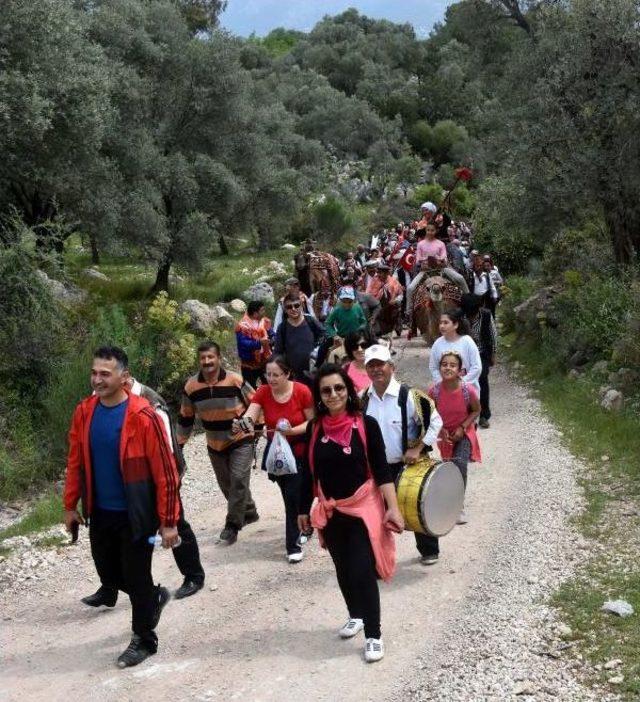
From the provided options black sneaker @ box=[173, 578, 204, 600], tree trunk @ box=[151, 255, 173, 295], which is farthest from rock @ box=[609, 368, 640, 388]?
tree trunk @ box=[151, 255, 173, 295]

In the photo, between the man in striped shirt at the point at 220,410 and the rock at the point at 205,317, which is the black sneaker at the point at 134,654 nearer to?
the man in striped shirt at the point at 220,410

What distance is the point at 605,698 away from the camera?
5.00 meters

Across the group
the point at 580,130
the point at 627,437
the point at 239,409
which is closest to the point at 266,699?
the point at 239,409

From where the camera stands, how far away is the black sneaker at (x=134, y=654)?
5652 millimetres

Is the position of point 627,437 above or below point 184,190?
below

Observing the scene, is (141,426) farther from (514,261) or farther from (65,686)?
(514,261)

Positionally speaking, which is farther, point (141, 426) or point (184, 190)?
point (184, 190)

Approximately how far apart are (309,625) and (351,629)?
44 cm

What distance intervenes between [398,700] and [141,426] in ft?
7.21

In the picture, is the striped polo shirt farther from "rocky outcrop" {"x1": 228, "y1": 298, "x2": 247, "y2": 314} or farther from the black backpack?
"rocky outcrop" {"x1": 228, "y1": 298, "x2": 247, "y2": 314}

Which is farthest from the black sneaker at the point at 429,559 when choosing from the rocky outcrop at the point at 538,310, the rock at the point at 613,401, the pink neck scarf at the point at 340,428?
the rocky outcrop at the point at 538,310

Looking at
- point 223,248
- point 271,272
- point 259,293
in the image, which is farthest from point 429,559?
point 223,248

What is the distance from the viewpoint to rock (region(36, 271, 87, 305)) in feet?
46.4

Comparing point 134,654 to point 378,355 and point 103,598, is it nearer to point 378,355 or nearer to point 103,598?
point 103,598
